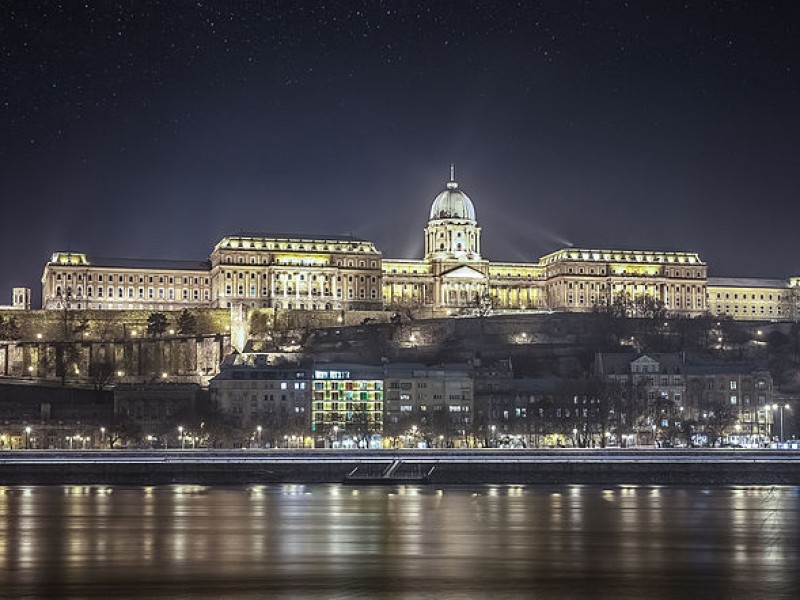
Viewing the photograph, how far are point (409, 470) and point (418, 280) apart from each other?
95.9 m

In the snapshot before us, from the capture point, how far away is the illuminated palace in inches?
6378

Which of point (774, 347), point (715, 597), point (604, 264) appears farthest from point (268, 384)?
point (604, 264)

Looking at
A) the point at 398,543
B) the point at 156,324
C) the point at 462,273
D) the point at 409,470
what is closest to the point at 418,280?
the point at 462,273

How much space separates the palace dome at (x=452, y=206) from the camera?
188 m

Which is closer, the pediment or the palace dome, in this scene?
the pediment

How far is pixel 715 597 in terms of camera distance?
136 ft

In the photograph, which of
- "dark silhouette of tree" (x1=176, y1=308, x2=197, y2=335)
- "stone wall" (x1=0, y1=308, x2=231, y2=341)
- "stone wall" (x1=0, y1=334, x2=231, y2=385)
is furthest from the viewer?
"dark silhouette of tree" (x1=176, y1=308, x2=197, y2=335)

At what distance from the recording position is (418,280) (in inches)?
6900

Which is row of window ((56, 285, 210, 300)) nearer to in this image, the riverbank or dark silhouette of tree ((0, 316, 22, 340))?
dark silhouette of tree ((0, 316, 22, 340))

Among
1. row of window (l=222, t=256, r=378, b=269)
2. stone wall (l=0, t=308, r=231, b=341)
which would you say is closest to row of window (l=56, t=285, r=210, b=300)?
row of window (l=222, t=256, r=378, b=269)

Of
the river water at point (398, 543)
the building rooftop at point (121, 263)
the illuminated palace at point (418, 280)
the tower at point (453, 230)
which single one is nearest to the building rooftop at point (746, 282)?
the illuminated palace at point (418, 280)

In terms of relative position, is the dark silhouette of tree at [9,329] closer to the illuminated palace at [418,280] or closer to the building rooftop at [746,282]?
the illuminated palace at [418,280]

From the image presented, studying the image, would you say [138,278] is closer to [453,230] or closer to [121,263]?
[121,263]

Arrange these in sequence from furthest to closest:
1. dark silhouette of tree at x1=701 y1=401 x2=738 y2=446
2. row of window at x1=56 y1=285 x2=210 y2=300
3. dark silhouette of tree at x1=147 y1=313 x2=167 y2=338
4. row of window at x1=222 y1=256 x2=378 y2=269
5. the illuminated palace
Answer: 1. row of window at x1=222 y1=256 x2=378 y2=269
2. the illuminated palace
3. row of window at x1=56 y1=285 x2=210 y2=300
4. dark silhouette of tree at x1=147 y1=313 x2=167 y2=338
5. dark silhouette of tree at x1=701 y1=401 x2=738 y2=446
